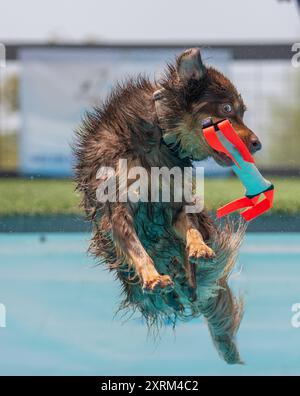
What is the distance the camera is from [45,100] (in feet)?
44.0

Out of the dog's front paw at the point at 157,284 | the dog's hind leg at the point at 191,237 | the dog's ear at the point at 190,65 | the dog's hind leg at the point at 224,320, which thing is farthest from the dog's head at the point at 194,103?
the dog's hind leg at the point at 224,320

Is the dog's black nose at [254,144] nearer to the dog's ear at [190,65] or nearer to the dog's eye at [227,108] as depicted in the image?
the dog's eye at [227,108]

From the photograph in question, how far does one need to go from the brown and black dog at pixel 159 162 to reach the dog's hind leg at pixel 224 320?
0.99 ft

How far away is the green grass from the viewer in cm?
889

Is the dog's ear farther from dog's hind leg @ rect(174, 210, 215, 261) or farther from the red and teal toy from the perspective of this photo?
dog's hind leg @ rect(174, 210, 215, 261)

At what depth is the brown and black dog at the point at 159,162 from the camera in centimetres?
477

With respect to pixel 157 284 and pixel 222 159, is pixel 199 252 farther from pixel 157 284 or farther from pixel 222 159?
pixel 222 159

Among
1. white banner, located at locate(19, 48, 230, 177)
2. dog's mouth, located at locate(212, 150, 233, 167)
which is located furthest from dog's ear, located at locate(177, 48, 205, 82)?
white banner, located at locate(19, 48, 230, 177)

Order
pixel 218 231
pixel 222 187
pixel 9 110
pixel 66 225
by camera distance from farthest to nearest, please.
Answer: pixel 9 110, pixel 222 187, pixel 66 225, pixel 218 231

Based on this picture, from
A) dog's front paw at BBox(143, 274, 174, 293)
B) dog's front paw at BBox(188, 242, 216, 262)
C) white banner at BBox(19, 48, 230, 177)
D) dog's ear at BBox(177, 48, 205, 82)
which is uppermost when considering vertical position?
white banner at BBox(19, 48, 230, 177)
